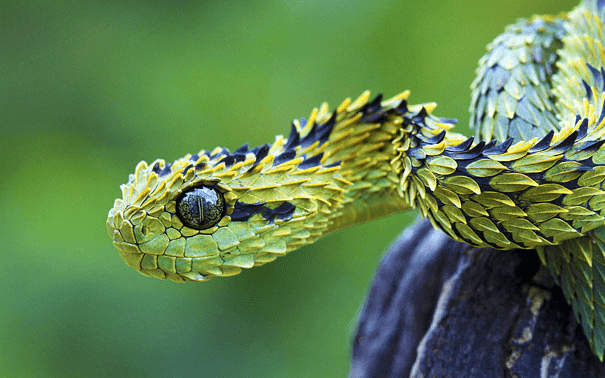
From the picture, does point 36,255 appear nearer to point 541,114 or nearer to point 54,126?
point 54,126

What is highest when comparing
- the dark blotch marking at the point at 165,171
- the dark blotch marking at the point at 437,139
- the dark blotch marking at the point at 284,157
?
the dark blotch marking at the point at 284,157

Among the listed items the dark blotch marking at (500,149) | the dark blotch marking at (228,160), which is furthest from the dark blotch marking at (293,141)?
the dark blotch marking at (500,149)

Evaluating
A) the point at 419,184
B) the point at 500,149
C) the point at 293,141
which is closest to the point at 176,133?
the point at 293,141

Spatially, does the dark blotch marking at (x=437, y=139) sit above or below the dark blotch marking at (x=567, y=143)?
above

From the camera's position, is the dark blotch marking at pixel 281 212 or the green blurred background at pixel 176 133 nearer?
the dark blotch marking at pixel 281 212

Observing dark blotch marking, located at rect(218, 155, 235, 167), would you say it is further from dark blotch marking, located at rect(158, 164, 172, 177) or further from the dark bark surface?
the dark bark surface

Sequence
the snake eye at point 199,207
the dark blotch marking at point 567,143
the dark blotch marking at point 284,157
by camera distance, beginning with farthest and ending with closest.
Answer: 1. the dark blotch marking at point 284,157
2. the snake eye at point 199,207
3. the dark blotch marking at point 567,143

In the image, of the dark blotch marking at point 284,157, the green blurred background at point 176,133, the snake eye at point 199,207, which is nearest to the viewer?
the snake eye at point 199,207

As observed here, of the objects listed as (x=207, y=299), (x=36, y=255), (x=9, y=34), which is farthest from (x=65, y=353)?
(x=9, y=34)

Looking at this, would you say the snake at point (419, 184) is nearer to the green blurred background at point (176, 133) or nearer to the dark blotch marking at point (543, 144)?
the dark blotch marking at point (543, 144)
